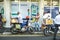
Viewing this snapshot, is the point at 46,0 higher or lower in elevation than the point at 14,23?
higher

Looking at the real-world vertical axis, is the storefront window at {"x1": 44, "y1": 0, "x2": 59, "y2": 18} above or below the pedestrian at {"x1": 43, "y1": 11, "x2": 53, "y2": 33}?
above

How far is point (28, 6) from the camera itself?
67.9ft

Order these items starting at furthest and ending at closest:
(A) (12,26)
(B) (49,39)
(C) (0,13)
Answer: (C) (0,13) < (A) (12,26) < (B) (49,39)

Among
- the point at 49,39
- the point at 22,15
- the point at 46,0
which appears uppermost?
the point at 46,0

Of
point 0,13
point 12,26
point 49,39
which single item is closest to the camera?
point 49,39

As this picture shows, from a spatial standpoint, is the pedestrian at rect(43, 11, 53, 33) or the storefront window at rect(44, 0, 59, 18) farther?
the storefront window at rect(44, 0, 59, 18)

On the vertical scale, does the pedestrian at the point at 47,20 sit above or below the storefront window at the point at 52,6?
below

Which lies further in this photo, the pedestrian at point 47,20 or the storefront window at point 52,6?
the storefront window at point 52,6

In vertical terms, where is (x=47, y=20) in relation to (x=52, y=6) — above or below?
below

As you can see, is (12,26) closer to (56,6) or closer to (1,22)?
(1,22)

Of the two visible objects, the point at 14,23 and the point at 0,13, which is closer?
the point at 14,23

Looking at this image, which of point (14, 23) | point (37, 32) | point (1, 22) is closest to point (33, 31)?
point (37, 32)

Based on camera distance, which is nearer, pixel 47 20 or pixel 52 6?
pixel 47 20

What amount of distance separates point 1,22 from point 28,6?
2.97m
